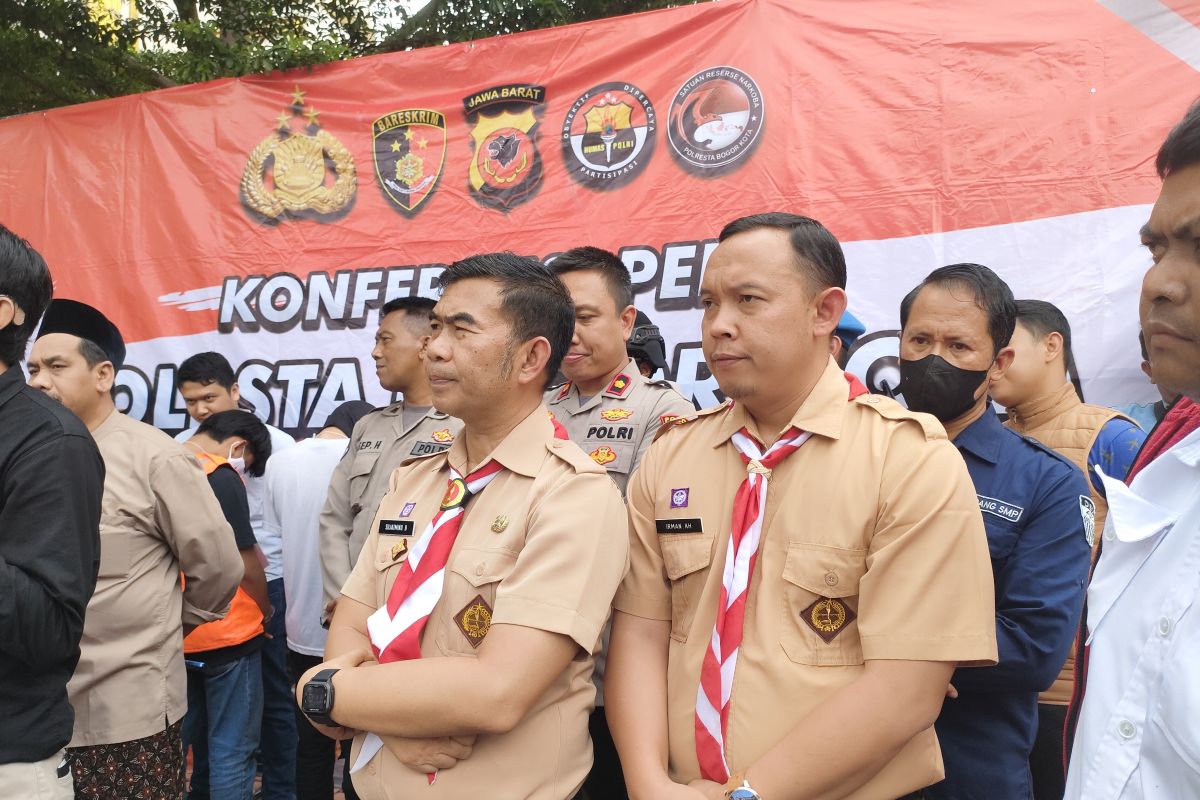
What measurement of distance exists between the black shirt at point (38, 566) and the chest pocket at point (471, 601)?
2.36 ft

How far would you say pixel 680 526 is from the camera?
1.71m

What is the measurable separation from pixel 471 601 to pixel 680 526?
426mm

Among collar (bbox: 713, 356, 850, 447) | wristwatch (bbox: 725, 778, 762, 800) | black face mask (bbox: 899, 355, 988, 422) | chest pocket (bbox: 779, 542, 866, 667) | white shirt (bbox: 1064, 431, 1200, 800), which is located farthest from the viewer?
black face mask (bbox: 899, 355, 988, 422)

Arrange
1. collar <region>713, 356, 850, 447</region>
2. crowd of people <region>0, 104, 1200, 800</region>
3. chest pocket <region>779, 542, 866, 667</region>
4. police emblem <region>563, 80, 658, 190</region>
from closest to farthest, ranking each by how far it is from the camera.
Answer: crowd of people <region>0, 104, 1200, 800</region>
chest pocket <region>779, 542, 866, 667</region>
collar <region>713, 356, 850, 447</region>
police emblem <region>563, 80, 658, 190</region>

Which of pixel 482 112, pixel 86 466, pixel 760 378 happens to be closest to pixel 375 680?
pixel 86 466

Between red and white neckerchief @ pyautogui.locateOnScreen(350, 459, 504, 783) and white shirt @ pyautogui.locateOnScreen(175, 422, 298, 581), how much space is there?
220 cm

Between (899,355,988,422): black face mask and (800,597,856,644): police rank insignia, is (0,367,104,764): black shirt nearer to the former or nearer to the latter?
(800,597,856,644): police rank insignia

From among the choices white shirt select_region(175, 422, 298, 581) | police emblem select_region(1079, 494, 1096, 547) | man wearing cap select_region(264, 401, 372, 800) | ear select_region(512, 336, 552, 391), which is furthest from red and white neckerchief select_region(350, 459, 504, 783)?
white shirt select_region(175, 422, 298, 581)

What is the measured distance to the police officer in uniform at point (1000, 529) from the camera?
1890mm

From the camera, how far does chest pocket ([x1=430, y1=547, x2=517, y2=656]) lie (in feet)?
5.51

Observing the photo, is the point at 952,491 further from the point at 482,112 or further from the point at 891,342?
the point at 482,112

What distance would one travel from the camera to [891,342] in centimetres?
362

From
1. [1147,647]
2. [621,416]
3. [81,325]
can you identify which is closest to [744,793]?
[1147,647]

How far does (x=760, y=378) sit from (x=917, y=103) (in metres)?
2.53
